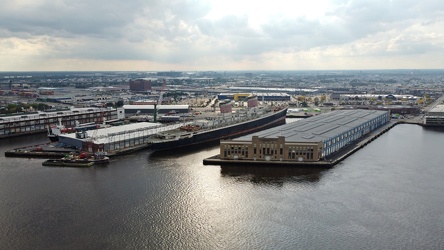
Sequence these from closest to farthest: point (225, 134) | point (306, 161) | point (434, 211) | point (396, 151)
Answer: point (434, 211), point (306, 161), point (396, 151), point (225, 134)

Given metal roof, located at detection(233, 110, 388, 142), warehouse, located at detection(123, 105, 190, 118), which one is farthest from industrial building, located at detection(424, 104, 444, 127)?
warehouse, located at detection(123, 105, 190, 118)

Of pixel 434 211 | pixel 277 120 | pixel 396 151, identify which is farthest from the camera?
pixel 277 120

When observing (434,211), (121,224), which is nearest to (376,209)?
(434,211)

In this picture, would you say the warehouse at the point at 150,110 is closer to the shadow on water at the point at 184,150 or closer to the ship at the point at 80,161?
the shadow on water at the point at 184,150

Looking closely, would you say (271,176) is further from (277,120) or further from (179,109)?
(179,109)

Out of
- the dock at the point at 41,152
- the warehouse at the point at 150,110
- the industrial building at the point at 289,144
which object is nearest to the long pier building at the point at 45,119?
the warehouse at the point at 150,110

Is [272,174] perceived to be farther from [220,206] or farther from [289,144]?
[220,206]

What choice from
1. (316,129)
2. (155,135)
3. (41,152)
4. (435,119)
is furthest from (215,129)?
(435,119)
